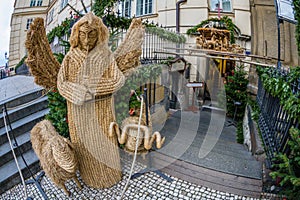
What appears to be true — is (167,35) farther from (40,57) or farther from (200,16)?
(40,57)

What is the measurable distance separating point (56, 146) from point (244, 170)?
2.34m

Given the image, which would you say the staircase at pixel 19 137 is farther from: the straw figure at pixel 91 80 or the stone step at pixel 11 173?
the straw figure at pixel 91 80

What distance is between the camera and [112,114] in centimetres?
234

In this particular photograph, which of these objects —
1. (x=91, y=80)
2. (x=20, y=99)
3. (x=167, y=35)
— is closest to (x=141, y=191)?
(x=91, y=80)

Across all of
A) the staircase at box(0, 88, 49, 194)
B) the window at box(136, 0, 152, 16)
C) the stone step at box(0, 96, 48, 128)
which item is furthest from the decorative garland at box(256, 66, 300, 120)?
the window at box(136, 0, 152, 16)

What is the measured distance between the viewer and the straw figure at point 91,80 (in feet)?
6.45

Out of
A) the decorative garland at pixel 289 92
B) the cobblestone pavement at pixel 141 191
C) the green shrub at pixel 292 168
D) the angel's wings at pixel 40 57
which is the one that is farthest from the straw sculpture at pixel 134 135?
the decorative garland at pixel 289 92

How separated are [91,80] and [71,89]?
22 cm

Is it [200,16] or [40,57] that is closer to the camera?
[40,57]

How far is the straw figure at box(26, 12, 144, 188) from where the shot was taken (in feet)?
6.45

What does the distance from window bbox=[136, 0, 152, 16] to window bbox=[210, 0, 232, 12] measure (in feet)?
6.25

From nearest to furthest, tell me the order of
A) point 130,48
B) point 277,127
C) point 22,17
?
point 130,48
point 277,127
point 22,17

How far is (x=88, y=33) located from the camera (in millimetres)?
1936

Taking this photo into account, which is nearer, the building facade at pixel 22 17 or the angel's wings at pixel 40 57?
the angel's wings at pixel 40 57
